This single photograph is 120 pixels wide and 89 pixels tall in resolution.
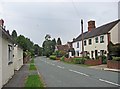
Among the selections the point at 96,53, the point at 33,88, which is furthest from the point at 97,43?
the point at 33,88

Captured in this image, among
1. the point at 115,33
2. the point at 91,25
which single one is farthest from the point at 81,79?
the point at 91,25

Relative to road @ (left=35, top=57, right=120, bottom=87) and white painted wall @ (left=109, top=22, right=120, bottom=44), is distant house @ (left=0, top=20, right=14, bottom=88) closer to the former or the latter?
road @ (left=35, top=57, right=120, bottom=87)

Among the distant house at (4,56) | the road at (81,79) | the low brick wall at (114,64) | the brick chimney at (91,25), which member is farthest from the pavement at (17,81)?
the brick chimney at (91,25)

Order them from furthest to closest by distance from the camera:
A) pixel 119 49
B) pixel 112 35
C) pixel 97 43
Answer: pixel 97 43
pixel 112 35
pixel 119 49

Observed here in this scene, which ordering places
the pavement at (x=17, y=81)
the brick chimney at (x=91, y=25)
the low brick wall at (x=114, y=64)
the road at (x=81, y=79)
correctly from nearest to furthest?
the pavement at (x=17, y=81), the road at (x=81, y=79), the low brick wall at (x=114, y=64), the brick chimney at (x=91, y=25)

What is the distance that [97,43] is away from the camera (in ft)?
162

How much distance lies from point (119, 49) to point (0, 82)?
78.1ft

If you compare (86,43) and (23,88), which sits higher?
(86,43)

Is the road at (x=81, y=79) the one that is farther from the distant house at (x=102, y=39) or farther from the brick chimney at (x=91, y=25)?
the brick chimney at (x=91, y=25)

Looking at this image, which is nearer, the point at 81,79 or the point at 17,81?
the point at 17,81

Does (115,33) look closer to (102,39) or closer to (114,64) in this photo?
(102,39)

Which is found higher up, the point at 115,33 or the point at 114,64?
the point at 115,33

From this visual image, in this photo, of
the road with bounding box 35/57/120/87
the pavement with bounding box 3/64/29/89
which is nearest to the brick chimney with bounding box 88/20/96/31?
the road with bounding box 35/57/120/87

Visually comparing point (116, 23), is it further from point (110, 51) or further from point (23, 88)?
point (23, 88)
